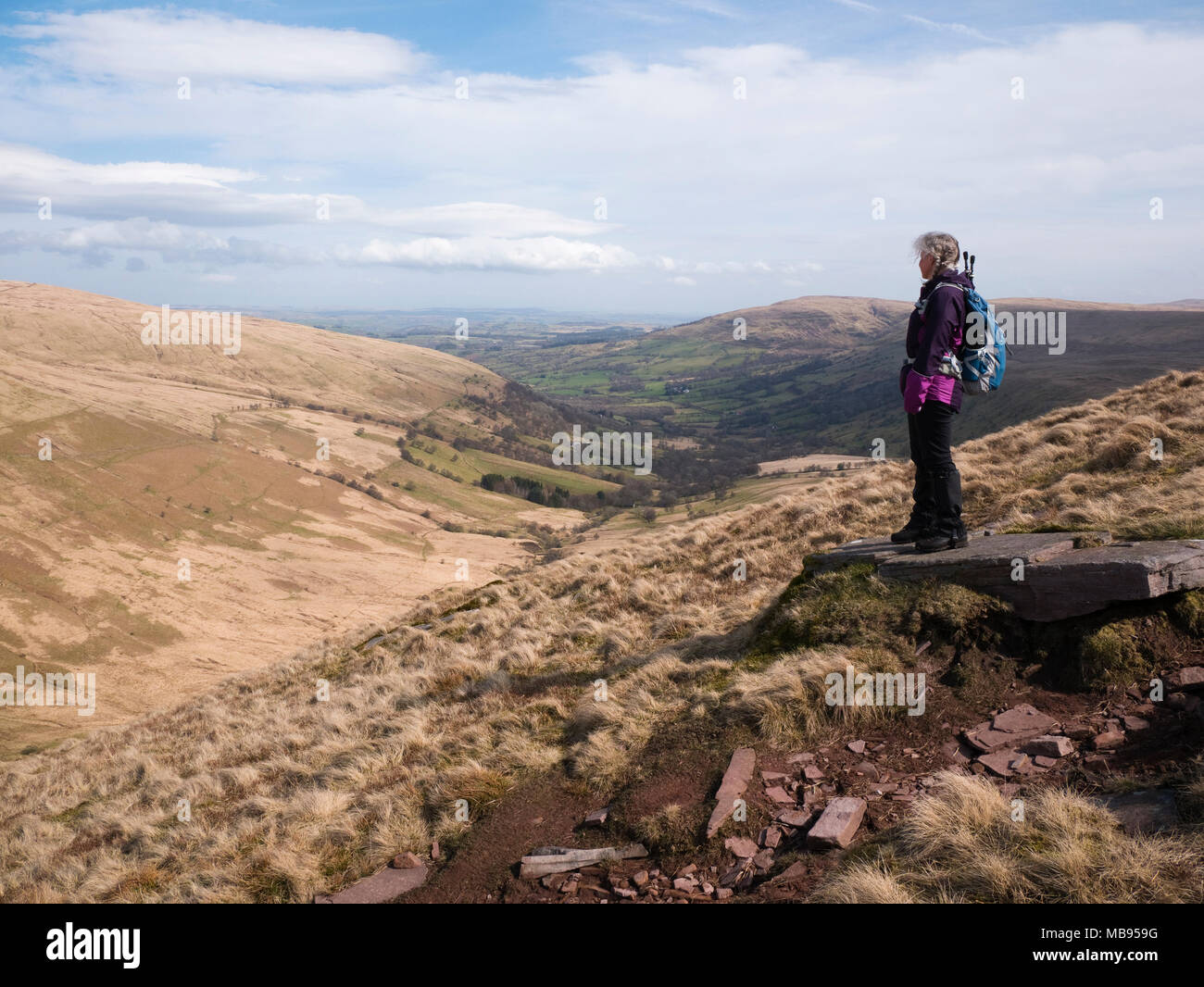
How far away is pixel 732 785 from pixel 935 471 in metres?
4.99

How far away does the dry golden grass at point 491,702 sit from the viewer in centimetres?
789

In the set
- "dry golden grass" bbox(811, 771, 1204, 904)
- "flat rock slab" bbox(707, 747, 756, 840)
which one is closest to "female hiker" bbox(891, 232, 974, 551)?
"flat rock slab" bbox(707, 747, 756, 840)

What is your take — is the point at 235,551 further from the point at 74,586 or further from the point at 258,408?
the point at 258,408

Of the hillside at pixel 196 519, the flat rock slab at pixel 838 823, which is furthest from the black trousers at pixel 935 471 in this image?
the hillside at pixel 196 519

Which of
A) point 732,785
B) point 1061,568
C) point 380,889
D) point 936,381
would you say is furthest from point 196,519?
point 1061,568

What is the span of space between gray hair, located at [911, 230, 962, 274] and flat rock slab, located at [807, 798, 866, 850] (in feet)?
20.7

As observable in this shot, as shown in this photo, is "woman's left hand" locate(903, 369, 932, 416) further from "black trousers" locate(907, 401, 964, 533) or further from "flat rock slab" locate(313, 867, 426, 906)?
"flat rock slab" locate(313, 867, 426, 906)

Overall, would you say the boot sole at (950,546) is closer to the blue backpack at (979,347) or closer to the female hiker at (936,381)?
the female hiker at (936,381)

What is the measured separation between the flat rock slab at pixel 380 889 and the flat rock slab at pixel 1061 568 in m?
6.75

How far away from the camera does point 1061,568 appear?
7.32 metres

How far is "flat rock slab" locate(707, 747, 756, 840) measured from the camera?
20.1 ft

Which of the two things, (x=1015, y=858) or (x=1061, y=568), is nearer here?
(x=1015, y=858)

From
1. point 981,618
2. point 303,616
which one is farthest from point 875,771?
point 303,616

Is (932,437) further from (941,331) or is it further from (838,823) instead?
(838,823)
